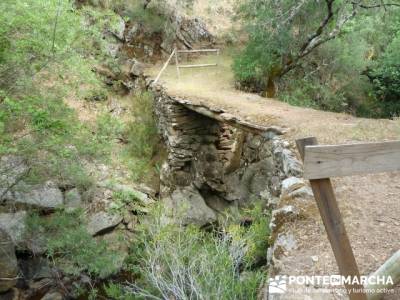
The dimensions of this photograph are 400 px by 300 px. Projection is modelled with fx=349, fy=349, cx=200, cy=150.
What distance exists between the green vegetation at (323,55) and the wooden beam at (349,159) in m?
7.96

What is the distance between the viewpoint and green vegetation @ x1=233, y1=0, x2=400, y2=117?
392 inches

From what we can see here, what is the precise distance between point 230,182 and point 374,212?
7260 mm

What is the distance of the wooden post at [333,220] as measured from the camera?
2012 mm

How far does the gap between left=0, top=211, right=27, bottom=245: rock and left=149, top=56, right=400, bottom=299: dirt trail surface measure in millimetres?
4898

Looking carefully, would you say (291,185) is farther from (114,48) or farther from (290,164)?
(114,48)

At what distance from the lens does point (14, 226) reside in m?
6.25

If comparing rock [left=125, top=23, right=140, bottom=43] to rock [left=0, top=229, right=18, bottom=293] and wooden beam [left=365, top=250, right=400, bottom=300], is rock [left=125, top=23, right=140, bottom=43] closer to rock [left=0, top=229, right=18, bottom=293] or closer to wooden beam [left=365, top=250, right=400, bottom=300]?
rock [left=0, top=229, right=18, bottom=293]

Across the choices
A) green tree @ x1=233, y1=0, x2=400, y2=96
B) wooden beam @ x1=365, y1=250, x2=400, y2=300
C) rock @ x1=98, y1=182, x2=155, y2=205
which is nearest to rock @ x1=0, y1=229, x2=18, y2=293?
rock @ x1=98, y1=182, x2=155, y2=205

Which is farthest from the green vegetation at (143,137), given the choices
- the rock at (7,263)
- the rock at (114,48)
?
the rock at (7,263)

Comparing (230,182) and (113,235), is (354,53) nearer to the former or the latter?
(230,182)

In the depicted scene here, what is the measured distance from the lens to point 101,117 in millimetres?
6250

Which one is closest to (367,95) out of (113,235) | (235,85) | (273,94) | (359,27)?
(359,27)

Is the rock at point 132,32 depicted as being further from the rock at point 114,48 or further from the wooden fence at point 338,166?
the wooden fence at point 338,166

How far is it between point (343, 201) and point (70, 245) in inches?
171
